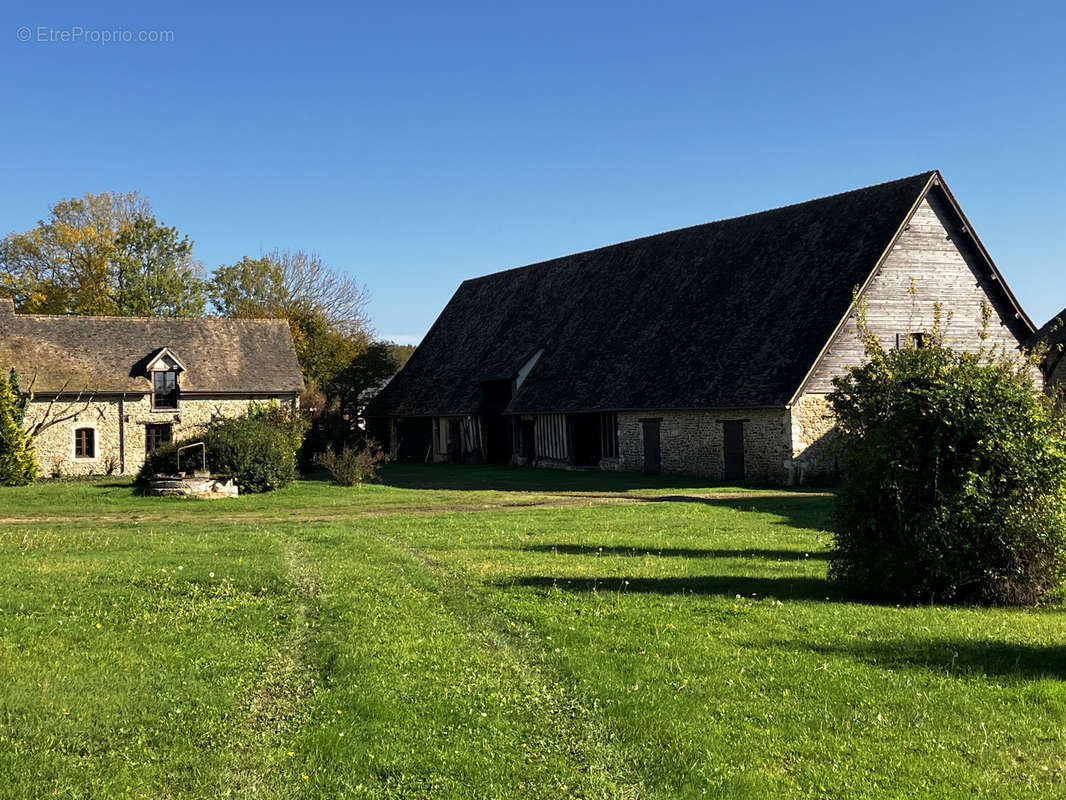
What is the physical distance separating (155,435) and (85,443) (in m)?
2.59

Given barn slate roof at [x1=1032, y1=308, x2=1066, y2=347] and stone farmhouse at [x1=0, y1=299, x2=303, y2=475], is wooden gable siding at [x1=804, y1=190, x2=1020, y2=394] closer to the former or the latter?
barn slate roof at [x1=1032, y1=308, x2=1066, y2=347]

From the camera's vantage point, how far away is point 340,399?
45000 millimetres

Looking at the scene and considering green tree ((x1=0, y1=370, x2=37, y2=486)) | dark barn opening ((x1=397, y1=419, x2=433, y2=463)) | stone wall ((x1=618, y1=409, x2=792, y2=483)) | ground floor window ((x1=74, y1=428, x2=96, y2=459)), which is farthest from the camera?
dark barn opening ((x1=397, y1=419, x2=433, y2=463))

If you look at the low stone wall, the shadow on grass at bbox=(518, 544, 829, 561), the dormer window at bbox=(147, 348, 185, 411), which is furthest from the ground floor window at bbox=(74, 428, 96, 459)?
the shadow on grass at bbox=(518, 544, 829, 561)

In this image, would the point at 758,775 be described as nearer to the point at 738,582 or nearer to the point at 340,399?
the point at 738,582

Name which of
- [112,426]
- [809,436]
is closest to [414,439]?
[112,426]

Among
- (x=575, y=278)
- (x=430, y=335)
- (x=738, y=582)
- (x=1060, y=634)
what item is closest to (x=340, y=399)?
(x=430, y=335)

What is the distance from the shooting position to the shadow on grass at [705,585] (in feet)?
36.7

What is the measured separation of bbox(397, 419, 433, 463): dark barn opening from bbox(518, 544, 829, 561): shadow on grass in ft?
92.9

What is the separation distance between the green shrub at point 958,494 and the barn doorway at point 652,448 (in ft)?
65.7

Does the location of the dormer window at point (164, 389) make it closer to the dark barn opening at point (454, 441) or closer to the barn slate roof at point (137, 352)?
the barn slate roof at point (137, 352)

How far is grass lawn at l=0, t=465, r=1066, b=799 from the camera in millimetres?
5867

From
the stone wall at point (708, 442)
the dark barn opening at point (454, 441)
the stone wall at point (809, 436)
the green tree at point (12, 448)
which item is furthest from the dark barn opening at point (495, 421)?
the green tree at point (12, 448)

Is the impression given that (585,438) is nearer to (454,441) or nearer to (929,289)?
(454,441)
